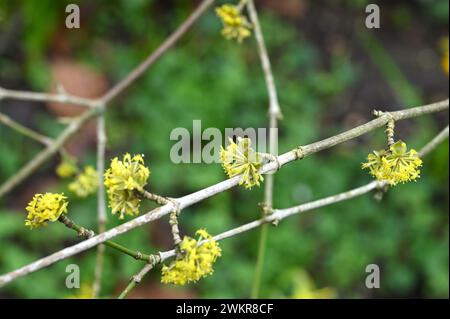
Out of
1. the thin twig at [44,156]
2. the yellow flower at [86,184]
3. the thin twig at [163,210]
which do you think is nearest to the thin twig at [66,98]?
the thin twig at [44,156]

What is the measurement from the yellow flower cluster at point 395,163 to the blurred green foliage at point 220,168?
159 cm

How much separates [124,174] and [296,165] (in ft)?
6.99

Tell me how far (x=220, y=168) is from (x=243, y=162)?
77.4 inches

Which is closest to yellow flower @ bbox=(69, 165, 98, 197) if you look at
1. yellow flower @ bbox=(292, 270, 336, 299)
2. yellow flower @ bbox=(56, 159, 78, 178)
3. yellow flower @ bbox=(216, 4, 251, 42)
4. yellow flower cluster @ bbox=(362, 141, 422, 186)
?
yellow flower @ bbox=(56, 159, 78, 178)

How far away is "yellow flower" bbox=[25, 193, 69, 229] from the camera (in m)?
1.09

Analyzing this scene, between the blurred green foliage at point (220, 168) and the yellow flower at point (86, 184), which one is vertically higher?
the blurred green foliage at point (220, 168)

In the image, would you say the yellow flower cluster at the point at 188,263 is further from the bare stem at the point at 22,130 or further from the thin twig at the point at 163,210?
the bare stem at the point at 22,130

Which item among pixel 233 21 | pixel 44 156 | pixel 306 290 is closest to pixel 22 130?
pixel 44 156

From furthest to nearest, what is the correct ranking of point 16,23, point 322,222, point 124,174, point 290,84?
point 290,84, point 16,23, point 322,222, point 124,174

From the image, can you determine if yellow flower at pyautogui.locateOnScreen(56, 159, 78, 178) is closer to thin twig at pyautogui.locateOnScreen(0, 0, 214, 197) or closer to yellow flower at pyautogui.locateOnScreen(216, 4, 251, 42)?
thin twig at pyautogui.locateOnScreen(0, 0, 214, 197)

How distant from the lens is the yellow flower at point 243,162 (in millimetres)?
1105
